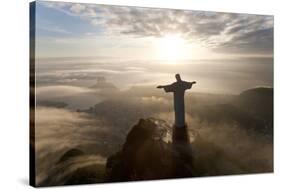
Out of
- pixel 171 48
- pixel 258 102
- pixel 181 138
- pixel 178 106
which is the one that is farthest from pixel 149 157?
pixel 258 102

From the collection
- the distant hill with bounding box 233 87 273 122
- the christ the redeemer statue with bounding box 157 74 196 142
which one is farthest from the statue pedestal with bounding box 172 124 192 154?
the distant hill with bounding box 233 87 273 122

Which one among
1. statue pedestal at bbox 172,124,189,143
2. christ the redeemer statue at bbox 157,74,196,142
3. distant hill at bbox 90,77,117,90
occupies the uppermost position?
distant hill at bbox 90,77,117,90

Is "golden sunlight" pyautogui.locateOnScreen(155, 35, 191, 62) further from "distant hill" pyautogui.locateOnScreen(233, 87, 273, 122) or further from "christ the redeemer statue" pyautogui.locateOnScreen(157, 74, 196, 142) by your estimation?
"distant hill" pyautogui.locateOnScreen(233, 87, 273, 122)

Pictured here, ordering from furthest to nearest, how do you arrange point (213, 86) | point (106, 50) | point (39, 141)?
point (213, 86), point (106, 50), point (39, 141)

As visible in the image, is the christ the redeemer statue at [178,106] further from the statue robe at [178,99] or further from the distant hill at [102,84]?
the distant hill at [102,84]

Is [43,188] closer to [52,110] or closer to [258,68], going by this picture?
[52,110]

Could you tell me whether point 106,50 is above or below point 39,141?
above

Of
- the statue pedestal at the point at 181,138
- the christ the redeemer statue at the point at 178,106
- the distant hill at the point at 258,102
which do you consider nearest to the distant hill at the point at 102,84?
the christ the redeemer statue at the point at 178,106
